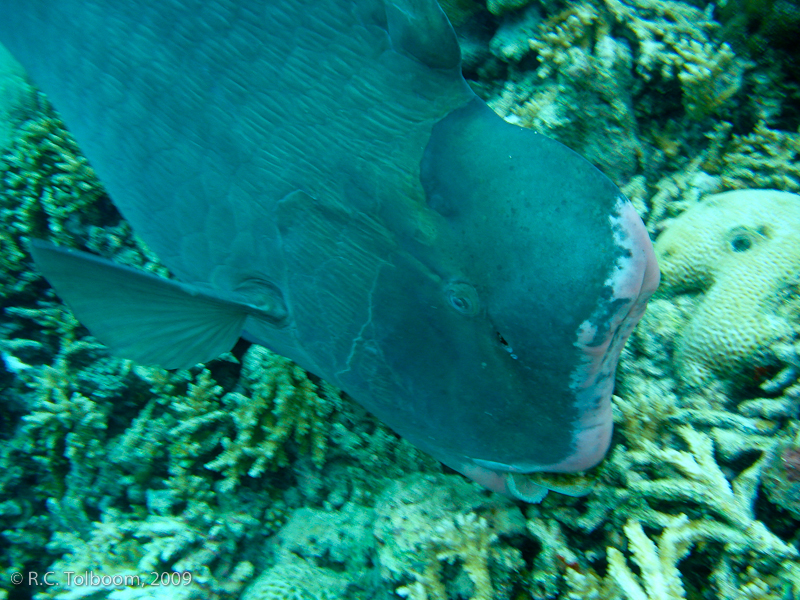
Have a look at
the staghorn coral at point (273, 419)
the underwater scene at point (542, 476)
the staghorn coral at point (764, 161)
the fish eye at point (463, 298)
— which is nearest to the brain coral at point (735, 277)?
the underwater scene at point (542, 476)

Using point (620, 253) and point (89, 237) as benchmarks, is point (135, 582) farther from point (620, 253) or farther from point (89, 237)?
point (620, 253)

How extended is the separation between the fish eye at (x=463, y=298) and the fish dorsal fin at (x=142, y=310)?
0.77m

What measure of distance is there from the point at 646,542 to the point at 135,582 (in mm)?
2223

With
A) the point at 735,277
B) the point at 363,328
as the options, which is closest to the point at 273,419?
the point at 363,328

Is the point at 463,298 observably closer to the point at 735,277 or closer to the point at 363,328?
the point at 363,328

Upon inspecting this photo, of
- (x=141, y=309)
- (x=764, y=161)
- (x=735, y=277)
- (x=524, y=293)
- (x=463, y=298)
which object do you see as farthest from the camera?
(x=764, y=161)

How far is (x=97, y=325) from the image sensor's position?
69.2 inches

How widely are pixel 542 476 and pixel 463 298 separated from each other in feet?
2.46

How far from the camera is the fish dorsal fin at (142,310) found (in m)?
1.56

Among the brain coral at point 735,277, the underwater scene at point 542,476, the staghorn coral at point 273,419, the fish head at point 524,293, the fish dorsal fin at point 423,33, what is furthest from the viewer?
the staghorn coral at point 273,419

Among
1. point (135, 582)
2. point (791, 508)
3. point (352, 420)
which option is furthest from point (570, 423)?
point (135, 582)

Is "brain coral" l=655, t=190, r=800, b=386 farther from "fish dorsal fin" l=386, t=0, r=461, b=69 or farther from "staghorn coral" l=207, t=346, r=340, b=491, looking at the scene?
"staghorn coral" l=207, t=346, r=340, b=491

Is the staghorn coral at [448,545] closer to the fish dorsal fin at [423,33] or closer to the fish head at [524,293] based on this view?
the fish head at [524,293]

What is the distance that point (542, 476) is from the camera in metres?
1.65
